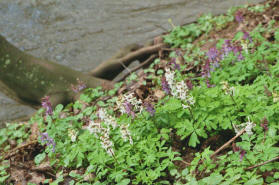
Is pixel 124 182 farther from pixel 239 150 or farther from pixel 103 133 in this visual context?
pixel 239 150

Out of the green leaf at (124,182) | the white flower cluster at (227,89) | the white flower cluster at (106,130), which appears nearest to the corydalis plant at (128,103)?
the white flower cluster at (106,130)

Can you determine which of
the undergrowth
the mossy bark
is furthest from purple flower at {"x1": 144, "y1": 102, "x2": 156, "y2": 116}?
the mossy bark

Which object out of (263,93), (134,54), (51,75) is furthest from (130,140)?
(134,54)

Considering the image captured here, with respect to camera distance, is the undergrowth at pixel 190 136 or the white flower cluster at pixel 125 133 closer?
the undergrowth at pixel 190 136

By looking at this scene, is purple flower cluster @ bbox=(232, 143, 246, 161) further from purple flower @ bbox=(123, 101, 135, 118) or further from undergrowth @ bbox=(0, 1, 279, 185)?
purple flower @ bbox=(123, 101, 135, 118)

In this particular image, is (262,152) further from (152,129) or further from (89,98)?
(89,98)

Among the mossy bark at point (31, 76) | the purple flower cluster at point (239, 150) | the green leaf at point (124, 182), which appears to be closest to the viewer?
the purple flower cluster at point (239, 150)

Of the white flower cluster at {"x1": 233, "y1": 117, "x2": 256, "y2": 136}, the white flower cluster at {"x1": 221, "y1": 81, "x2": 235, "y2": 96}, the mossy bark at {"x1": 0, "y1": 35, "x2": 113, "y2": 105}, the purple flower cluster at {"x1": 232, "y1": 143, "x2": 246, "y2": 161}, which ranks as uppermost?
the mossy bark at {"x1": 0, "y1": 35, "x2": 113, "y2": 105}

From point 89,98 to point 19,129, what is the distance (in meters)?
1.25

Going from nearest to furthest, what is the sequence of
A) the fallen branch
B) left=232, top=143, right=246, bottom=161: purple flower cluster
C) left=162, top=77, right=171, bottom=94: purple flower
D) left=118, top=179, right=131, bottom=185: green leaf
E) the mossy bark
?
left=232, top=143, right=246, bottom=161: purple flower cluster, left=118, top=179, right=131, bottom=185: green leaf, left=162, top=77, right=171, bottom=94: purple flower, the mossy bark, the fallen branch

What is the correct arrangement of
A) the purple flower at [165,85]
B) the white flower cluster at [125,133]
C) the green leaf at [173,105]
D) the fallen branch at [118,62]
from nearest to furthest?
the white flower cluster at [125,133] < the green leaf at [173,105] < the purple flower at [165,85] < the fallen branch at [118,62]

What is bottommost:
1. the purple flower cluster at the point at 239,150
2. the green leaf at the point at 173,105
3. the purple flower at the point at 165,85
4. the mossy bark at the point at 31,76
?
the purple flower cluster at the point at 239,150

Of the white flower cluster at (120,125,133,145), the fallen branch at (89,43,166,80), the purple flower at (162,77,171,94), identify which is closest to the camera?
the white flower cluster at (120,125,133,145)

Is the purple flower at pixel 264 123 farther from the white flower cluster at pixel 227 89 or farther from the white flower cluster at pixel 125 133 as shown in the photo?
the white flower cluster at pixel 125 133
